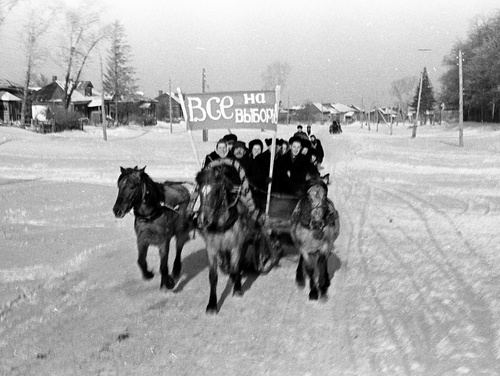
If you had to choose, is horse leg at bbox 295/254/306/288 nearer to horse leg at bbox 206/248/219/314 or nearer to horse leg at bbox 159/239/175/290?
horse leg at bbox 206/248/219/314

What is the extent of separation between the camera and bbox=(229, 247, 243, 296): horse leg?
18.2ft

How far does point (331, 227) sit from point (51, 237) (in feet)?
17.9

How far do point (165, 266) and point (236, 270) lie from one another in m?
0.94

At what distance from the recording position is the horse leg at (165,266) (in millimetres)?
6023

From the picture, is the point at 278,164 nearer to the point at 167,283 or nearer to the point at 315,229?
the point at 315,229

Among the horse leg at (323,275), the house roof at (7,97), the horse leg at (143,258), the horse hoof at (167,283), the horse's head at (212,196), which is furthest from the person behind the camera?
the house roof at (7,97)

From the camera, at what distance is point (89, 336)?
4.90 meters

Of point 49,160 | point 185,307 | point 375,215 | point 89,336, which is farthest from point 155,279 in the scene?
point 49,160

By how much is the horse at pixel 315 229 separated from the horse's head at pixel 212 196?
0.86 m

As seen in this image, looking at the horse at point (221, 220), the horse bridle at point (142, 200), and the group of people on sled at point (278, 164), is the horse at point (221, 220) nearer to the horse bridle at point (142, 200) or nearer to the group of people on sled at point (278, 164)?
the horse bridle at point (142, 200)

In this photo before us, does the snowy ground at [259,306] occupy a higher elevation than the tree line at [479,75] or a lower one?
lower

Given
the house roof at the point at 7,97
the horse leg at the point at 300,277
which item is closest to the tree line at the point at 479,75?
the house roof at the point at 7,97

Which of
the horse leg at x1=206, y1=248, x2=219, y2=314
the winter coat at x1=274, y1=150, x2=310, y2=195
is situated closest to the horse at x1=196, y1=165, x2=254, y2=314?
the horse leg at x1=206, y1=248, x2=219, y2=314

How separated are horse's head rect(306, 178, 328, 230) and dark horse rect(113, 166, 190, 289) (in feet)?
5.64
